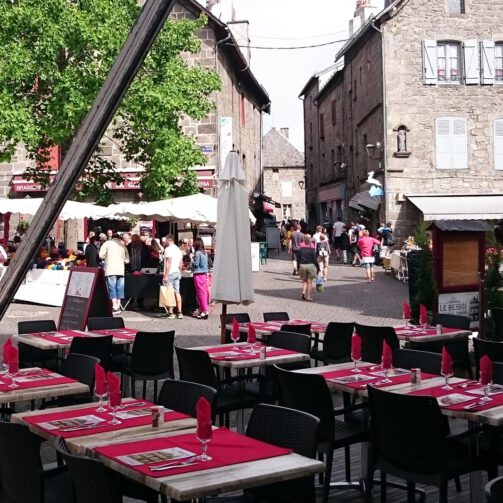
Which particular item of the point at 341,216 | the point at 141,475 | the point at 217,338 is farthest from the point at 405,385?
the point at 341,216

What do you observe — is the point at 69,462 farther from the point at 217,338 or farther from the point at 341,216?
the point at 341,216

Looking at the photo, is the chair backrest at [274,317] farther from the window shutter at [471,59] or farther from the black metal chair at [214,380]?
the window shutter at [471,59]

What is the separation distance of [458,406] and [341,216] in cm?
3557

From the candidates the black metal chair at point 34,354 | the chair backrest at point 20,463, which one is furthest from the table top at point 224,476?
the black metal chair at point 34,354

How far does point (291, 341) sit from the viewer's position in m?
8.09

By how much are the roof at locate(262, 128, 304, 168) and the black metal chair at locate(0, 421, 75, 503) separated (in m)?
61.1

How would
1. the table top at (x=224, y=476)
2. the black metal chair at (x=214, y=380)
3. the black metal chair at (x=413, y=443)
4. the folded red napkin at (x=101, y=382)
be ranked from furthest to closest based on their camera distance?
the black metal chair at (x=214, y=380)
the folded red napkin at (x=101, y=382)
the black metal chair at (x=413, y=443)
the table top at (x=224, y=476)

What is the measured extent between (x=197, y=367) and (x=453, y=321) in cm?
355

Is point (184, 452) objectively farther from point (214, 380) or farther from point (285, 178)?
point (285, 178)

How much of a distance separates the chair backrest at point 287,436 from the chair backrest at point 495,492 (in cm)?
102

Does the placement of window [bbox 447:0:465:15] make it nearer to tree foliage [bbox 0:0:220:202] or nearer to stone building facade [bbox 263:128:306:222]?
tree foliage [bbox 0:0:220:202]

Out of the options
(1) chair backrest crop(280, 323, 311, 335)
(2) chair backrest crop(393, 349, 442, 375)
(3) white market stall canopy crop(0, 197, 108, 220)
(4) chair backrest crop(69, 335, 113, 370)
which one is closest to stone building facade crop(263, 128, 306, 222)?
(3) white market stall canopy crop(0, 197, 108, 220)

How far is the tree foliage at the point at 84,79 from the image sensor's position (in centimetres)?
2005

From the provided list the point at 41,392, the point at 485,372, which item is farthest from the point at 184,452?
Result: the point at 485,372
